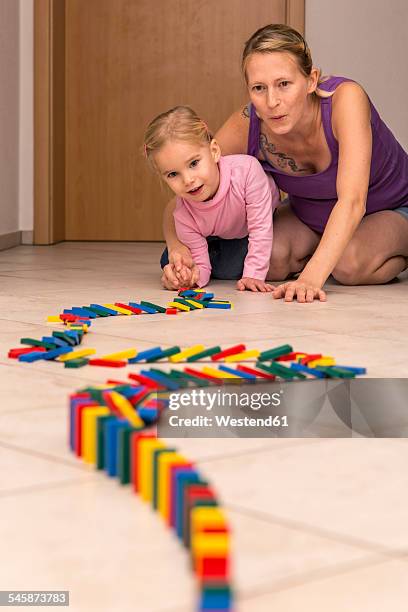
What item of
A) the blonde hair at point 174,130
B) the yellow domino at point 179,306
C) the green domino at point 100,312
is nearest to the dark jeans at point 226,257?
the blonde hair at point 174,130

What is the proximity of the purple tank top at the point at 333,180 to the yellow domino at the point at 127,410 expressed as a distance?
Answer: 58.9 inches

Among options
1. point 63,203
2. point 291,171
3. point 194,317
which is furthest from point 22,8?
point 194,317

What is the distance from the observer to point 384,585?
2.18 ft

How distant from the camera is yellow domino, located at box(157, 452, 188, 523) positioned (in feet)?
2.52

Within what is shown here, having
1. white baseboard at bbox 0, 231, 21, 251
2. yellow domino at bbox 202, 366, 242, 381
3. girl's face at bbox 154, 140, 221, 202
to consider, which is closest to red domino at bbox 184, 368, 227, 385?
yellow domino at bbox 202, 366, 242, 381

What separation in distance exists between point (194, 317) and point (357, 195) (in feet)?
1.83

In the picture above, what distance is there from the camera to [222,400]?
46.1 inches

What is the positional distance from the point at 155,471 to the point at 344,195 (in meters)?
1.53

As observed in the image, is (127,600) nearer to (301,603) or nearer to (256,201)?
(301,603)

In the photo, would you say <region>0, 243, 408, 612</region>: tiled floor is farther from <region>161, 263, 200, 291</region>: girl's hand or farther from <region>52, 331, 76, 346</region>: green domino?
<region>161, 263, 200, 291</region>: girl's hand

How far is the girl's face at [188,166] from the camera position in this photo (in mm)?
2312

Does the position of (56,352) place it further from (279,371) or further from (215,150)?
(215,150)

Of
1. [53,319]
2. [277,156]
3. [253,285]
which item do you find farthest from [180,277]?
[53,319]
